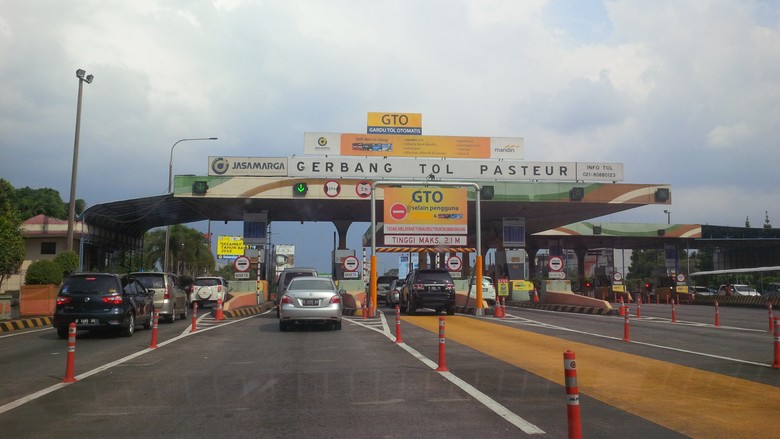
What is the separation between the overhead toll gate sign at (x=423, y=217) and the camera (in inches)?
1098

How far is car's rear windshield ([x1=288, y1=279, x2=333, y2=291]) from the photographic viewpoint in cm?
1905

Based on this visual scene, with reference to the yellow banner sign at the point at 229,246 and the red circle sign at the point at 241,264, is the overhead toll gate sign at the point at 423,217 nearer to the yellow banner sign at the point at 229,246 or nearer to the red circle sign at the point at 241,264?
the red circle sign at the point at 241,264

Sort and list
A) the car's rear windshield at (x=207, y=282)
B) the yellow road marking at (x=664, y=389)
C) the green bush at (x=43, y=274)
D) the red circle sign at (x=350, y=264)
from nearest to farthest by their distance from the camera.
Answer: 1. the yellow road marking at (x=664, y=389)
2. the green bush at (x=43, y=274)
3. the red circle sign at (x=350, y=264)
4. the car's rear windshield at (x=207, y=282)

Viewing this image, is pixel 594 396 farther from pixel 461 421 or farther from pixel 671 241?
pixel 671 241

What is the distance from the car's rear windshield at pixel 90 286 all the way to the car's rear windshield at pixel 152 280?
4.82m

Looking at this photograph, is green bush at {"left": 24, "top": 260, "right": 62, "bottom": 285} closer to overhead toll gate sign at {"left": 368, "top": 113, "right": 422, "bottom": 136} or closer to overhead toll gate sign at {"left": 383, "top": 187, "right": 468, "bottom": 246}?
overhead toll gate sign at {"left": 383, "top": 187, "right": 468, "bottom": 246}

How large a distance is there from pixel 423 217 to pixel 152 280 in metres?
11.3

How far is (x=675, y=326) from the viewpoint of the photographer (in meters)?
22.0

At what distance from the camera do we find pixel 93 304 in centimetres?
1684

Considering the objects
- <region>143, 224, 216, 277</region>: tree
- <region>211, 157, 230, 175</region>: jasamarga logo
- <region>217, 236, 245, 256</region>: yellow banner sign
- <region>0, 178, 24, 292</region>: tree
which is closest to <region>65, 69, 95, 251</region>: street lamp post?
<region>0, 178, 24, 292</region>: tree

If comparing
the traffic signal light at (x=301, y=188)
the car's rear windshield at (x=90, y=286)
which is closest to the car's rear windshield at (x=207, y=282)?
the traffic signal light at (x=301, y=188)

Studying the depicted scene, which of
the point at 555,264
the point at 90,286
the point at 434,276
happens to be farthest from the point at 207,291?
the point at 90,286

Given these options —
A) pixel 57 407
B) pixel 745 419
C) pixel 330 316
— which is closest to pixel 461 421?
pixel 745 419

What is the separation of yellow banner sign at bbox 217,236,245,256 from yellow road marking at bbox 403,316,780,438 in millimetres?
73369
